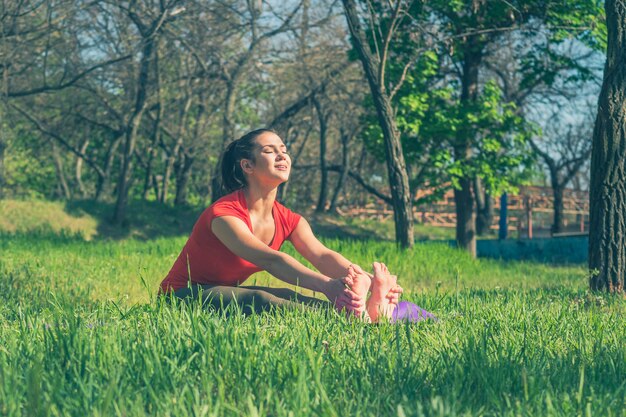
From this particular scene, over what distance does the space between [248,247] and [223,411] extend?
230cm

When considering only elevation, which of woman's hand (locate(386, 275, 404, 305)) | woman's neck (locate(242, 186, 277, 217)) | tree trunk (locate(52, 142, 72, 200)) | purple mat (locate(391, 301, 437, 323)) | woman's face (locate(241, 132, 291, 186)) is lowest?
purple mat (locate(391, 301, 437, 323))

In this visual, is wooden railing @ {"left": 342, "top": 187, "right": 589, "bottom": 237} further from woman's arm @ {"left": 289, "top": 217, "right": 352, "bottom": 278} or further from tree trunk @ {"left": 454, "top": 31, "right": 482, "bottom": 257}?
woman's arm @ {"left": 289, "top": 217, "right": 352, "bottom": 278}

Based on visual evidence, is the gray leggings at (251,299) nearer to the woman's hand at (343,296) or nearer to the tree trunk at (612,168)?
the woman's hand at (343,296)

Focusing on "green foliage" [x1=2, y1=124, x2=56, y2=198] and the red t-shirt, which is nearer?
the red t-shirt

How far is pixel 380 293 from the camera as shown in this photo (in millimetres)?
4273

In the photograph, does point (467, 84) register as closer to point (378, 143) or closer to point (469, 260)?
point (378, 143)

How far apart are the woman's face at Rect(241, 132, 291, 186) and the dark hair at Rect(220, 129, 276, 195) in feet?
0.15

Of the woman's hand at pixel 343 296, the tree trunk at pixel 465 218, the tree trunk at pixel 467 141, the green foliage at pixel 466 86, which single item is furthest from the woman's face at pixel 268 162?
the tree trunk at pixel 465 218

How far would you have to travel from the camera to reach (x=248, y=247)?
450 cm

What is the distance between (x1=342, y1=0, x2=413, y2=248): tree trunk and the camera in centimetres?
1222

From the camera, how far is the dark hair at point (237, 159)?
4.86 metres

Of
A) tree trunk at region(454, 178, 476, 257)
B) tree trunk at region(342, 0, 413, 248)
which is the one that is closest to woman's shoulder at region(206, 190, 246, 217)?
tree trunk at region(342, 0, 413, 248)

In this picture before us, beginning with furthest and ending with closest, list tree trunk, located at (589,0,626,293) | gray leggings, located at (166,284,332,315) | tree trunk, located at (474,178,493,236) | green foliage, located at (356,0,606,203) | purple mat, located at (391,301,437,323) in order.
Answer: tree trunk, located at (474,178,493,236) < green foliage, located at (356,0,606,203) < tree trunk, located at (589,0,626,293) < gray leggings, located at (166,284,332,315) < purple mat, located at (391,301,437,323)

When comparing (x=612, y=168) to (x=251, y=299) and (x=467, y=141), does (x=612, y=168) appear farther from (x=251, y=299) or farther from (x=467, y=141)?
(x=467, y=141)
